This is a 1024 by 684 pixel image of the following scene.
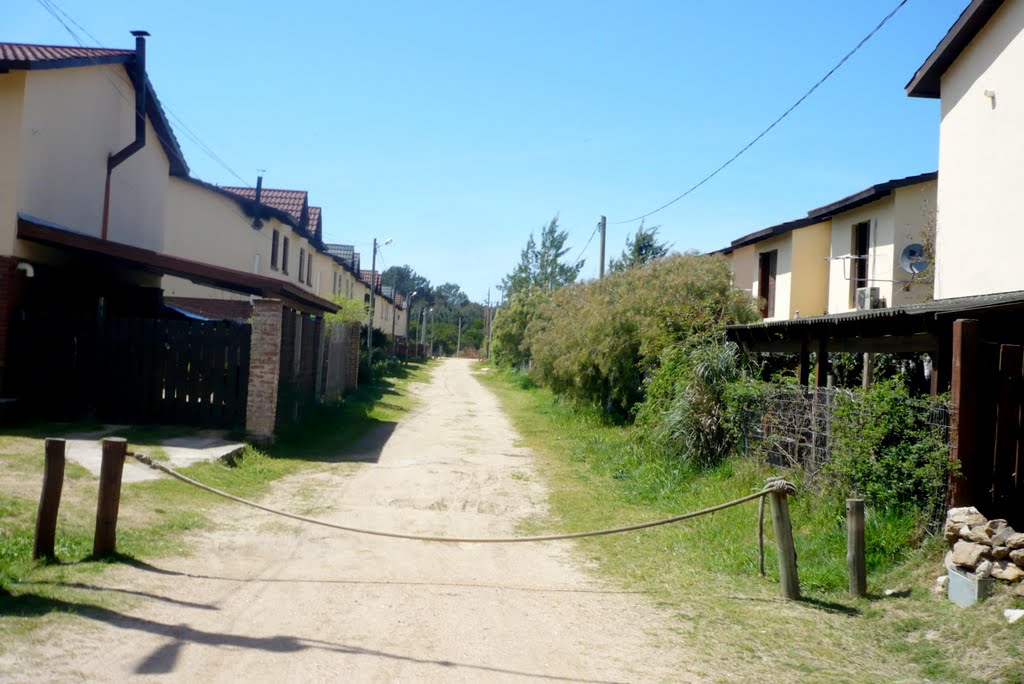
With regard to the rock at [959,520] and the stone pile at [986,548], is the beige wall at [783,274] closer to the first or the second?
the rock at [959,520]

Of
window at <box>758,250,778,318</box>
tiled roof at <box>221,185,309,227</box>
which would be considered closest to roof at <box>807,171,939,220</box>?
window at <box>758,250,778,318</box>

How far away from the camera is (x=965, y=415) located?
7500mm

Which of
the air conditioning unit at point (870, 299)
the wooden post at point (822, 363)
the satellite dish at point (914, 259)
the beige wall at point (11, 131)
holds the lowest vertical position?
the wooden post at point (822, 363)

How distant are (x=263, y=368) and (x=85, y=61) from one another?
7182 millimetres

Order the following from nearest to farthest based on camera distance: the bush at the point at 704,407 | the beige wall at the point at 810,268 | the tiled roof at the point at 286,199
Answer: the bush at the point at 704,407 < the beige wall at the point at 810,268 < the tiled roof at the point at 286,199

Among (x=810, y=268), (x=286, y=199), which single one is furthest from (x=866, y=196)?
(x=286, y=199)

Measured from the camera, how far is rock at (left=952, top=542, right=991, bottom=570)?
6.66m

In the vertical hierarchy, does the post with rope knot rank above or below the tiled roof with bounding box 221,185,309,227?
below

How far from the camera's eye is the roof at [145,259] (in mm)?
14977

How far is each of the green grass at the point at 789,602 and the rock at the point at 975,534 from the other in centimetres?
40

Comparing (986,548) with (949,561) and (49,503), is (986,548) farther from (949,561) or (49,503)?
(49,503)

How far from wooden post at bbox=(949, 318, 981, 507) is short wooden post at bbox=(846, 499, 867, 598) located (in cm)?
88

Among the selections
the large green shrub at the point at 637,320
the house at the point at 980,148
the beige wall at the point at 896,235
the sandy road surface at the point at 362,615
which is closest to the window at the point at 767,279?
the beige wall at the point at 896,235

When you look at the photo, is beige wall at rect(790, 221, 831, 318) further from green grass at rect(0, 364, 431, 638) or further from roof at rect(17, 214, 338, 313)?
roof at rect(17, 214, 338, 313)
